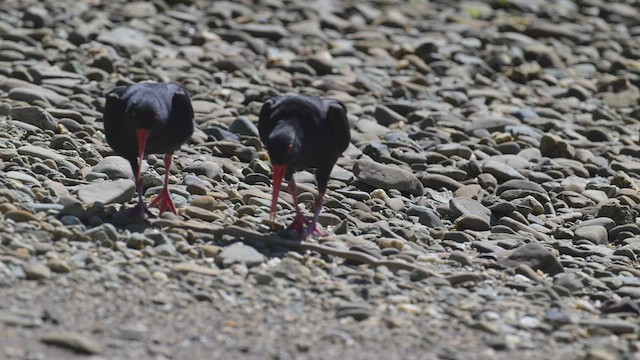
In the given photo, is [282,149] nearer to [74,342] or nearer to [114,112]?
[114,112]

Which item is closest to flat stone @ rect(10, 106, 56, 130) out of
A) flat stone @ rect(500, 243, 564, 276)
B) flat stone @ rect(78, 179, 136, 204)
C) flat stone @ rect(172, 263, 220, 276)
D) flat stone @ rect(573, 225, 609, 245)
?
flat stone @ rect(78, 179, 136, 204)

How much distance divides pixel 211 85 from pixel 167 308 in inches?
263

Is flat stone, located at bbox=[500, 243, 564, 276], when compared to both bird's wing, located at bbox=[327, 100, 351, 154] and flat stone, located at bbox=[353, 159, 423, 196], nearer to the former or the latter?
bird's wing, located at bbox=[327, 100, 351, 154]

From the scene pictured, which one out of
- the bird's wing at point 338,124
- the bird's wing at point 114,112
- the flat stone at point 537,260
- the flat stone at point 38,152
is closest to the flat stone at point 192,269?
the bird's wing at point 114,112

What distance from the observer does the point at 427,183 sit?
1003cm

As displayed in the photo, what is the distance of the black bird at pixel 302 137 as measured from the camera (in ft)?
24.1

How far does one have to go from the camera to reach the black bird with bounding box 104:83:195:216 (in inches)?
290

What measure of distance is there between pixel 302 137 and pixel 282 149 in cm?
32

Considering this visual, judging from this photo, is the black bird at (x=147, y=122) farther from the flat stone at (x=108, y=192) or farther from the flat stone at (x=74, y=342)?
the flat stone at (x=74, y=342)

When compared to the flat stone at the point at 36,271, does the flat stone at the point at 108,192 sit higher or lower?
lower

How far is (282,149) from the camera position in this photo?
726cm

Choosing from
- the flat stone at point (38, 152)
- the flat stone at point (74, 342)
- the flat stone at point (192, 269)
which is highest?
the flat stone at point (74, 342)

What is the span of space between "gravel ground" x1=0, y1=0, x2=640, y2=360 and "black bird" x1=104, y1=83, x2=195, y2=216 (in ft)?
1.16

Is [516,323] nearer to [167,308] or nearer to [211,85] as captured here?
[167,308]
